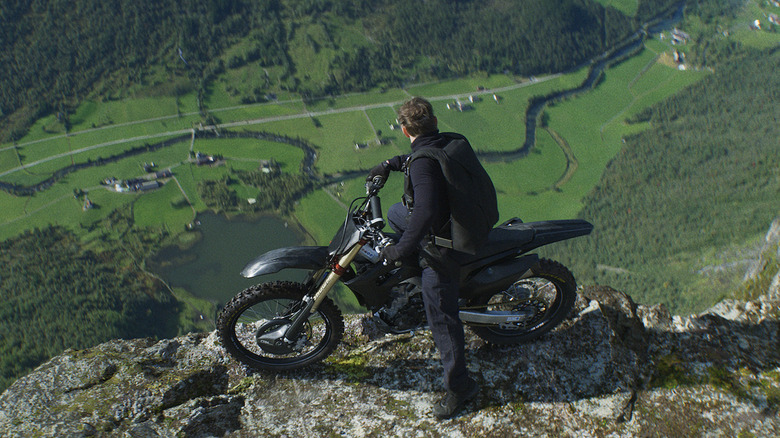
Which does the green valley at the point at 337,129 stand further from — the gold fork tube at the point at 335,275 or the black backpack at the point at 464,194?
the gold fork tube at the point at 335,275

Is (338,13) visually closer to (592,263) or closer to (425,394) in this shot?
(592,263)

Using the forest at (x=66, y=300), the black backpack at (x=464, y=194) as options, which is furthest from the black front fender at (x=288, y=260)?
the forest at (x=66, y=300)

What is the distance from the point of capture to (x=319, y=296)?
22.5 ft

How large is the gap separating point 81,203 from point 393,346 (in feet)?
352

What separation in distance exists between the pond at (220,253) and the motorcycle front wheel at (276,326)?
69442 millimetres

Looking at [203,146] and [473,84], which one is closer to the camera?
[203,146]

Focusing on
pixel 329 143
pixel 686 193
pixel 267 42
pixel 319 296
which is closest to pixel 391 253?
pixel 319 296

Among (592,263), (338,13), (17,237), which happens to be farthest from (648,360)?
(338,13)

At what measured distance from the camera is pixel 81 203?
96.1 metres

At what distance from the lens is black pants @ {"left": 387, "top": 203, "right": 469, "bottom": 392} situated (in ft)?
21.1

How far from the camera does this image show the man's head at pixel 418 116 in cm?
555

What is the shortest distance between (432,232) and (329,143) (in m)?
104

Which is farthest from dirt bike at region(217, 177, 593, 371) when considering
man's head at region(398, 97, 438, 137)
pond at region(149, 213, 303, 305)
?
pond at region(149, 213, 303, 305)

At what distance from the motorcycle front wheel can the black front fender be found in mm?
357
